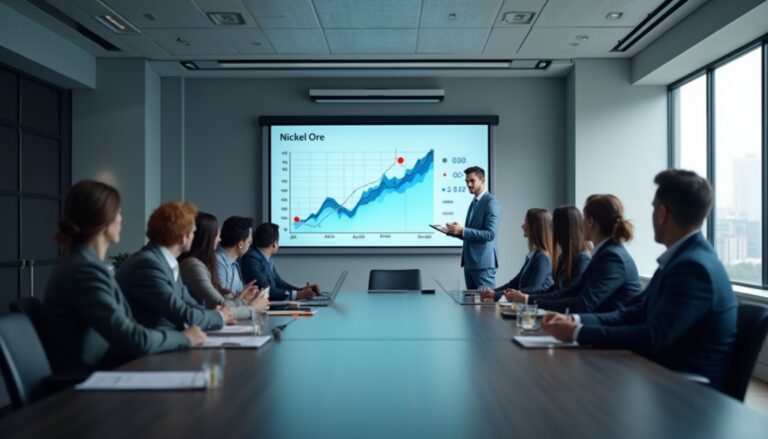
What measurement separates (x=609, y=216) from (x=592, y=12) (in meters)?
2.89

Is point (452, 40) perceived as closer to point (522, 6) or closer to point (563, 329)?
point (522, 6)

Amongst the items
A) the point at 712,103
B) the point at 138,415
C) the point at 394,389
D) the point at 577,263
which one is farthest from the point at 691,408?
the point at 712,103

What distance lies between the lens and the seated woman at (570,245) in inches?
149

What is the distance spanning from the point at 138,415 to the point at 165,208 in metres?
1.54

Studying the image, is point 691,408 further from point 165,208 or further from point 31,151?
point 31,151

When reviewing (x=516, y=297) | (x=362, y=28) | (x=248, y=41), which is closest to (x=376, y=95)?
(x=362, y=28)

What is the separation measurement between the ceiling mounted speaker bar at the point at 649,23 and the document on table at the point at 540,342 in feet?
12.5

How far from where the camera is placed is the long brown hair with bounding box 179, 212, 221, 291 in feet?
12.3

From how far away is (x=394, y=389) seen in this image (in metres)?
1.85

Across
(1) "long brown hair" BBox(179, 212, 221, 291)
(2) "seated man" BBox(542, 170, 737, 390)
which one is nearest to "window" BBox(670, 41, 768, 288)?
(2) "seated man" BBox(542, 170, 737, 390)

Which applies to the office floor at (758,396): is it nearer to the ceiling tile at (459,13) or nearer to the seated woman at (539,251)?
the seated woman at (539,251)

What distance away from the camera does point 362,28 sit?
19.3 feet

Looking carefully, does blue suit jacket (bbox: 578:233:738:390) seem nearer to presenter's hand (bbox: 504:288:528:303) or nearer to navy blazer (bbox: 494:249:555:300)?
presenter's hand (bbox: 504:288:528:303)

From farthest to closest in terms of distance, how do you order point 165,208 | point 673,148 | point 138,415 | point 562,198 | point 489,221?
point 562,198
point 673,148
point 489,221
point 165,208
point 138,415
